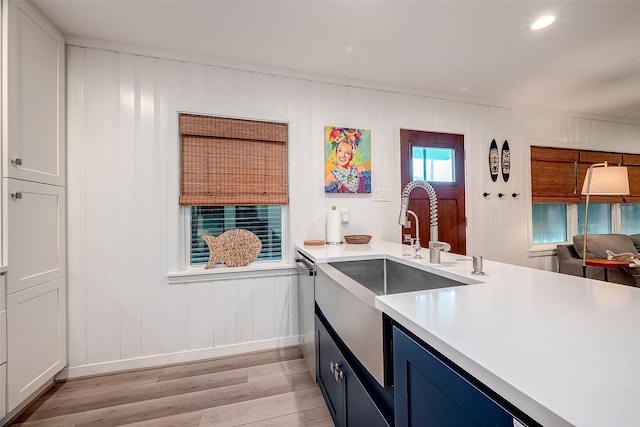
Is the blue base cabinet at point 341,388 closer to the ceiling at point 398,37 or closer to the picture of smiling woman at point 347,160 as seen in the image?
the picture of smiling woman at point 347,160

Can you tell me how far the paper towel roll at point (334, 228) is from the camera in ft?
7.90

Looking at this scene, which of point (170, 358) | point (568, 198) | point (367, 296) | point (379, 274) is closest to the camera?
point (367, 296)

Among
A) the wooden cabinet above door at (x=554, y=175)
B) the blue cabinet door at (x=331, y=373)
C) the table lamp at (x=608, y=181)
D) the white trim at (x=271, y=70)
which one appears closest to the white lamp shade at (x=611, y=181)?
the table lamp at (x=608, y=181)

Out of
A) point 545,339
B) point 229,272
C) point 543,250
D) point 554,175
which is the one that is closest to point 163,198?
point 229,272

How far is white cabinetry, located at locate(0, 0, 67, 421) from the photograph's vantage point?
150 centimetres

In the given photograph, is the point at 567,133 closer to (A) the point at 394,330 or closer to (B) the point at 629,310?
(B) the point at 629,310

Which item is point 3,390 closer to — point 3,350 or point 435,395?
point 3,350

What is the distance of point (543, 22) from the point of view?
6.19 feet

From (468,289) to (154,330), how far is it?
7.34 feet

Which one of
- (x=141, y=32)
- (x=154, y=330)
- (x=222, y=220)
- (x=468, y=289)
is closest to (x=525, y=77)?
(x=468, y=289)

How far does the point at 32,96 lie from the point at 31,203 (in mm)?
657

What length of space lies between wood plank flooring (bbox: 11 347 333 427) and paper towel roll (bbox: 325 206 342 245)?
100cm

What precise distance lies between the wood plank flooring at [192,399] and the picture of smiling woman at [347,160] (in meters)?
1.56

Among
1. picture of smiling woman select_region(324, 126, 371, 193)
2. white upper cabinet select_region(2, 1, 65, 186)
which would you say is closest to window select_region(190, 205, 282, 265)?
picture of smiling woman select_region(324, 126, 371, 193)
